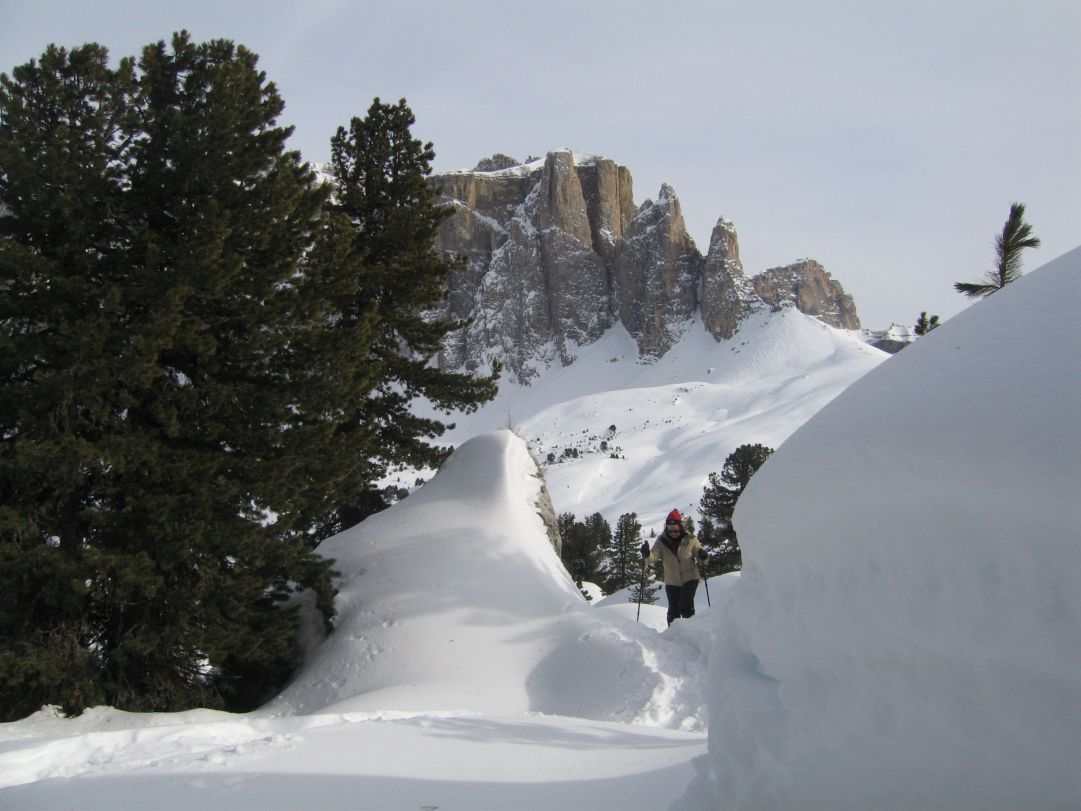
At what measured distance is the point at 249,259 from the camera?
29.0ft

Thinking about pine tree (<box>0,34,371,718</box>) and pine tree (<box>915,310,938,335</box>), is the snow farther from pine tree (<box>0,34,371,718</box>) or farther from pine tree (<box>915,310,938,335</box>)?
pine tree (<box>915,310,938,335</box>)

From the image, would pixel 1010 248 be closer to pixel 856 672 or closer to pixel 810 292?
pixel 856 672

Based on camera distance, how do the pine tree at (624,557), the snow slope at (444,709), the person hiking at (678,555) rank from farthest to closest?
the pine tree at (624,557), the person hiking at (678,555), the snow slope at (444,709)

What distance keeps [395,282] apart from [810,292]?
14464 cm

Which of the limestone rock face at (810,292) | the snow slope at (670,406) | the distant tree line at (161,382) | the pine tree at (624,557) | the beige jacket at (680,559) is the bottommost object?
the pine tree at (624,557)

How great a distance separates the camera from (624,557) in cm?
3206

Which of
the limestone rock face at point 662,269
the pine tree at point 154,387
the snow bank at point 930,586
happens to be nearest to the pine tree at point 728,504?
the pine tree at point 154,387

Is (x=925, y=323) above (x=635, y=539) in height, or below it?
above

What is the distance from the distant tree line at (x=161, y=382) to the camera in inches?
279

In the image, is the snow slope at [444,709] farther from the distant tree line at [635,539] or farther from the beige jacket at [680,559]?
the distant tree line at [635,539]

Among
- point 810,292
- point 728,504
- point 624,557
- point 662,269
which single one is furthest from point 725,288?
point 728,504

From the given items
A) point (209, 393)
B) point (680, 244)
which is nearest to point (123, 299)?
point (209, 393)

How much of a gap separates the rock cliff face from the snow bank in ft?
467

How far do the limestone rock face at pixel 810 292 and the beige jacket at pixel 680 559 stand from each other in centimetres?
13742
